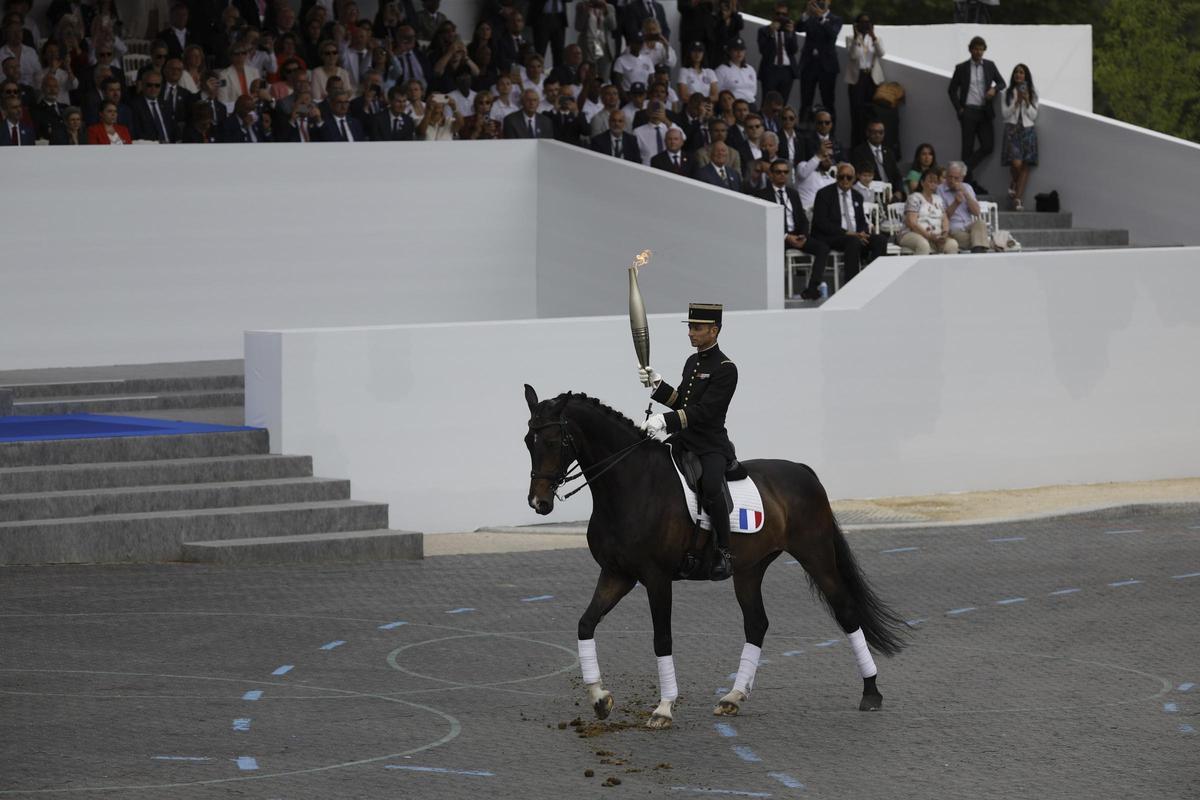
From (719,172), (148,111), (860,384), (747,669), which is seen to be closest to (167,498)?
(148,111)

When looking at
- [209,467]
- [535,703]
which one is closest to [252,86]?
[209,467]

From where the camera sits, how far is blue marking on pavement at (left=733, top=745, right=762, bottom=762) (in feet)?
35.1

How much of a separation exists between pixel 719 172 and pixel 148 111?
6.83 m

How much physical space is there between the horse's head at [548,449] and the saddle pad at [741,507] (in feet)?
2.56

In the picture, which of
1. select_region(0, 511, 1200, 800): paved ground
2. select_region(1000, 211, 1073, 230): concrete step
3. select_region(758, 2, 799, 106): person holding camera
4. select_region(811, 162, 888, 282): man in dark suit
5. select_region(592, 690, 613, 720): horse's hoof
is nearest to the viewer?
select_region(0, 511, 1200, 800): paved ground

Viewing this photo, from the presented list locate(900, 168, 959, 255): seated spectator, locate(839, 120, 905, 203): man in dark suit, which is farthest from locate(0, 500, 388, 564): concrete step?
locate(839, 120, 905, 203): man in dark suit

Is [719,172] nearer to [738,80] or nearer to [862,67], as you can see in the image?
[738,80]

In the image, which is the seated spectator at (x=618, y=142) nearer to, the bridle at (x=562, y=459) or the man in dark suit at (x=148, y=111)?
the man in dark suit at (x=148, y=111)

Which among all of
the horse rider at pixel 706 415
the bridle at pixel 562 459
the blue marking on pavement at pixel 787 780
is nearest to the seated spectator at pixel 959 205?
the horse rider at pixel 706 415

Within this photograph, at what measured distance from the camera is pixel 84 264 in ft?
77.2

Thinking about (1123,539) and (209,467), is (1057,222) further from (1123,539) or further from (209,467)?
(209,467)

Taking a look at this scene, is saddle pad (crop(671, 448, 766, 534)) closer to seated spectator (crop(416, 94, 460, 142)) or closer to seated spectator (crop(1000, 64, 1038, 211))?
seated spectator (crop(416, 94, 460, 142))

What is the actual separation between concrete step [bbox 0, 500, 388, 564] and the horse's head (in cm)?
687

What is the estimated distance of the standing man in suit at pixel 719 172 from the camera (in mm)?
25094
